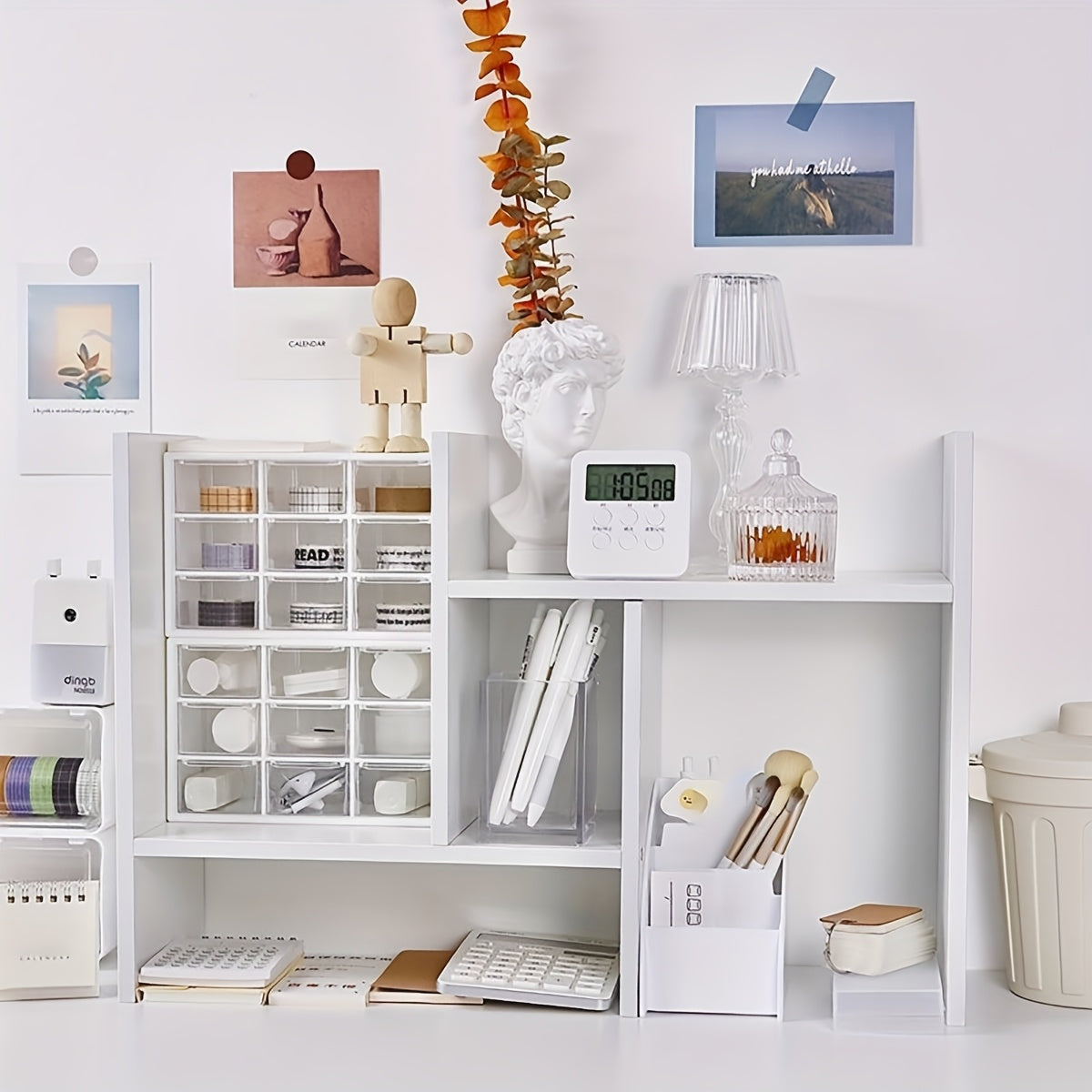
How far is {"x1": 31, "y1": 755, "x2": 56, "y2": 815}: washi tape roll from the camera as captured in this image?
1572 mm

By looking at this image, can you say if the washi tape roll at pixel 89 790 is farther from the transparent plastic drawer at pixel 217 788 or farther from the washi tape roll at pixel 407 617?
the washi tape roll at pixel 407 617

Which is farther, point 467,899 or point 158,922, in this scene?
point 467,899

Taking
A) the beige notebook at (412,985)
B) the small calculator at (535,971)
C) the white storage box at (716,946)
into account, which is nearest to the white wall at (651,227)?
the white storage box at (716,946)

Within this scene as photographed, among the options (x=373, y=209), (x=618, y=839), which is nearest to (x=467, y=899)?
(x=618, y=839)

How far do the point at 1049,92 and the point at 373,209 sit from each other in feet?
2.59

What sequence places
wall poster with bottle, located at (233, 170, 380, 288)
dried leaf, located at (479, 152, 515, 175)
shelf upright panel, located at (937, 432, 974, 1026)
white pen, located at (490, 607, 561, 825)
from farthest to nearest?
wall poster with bottle, located at (233, 170, 380, 288), dried leaf, located at (479, 152, 515, 175), white pen, located at (490, 607, 561, 825), shelf upright panel, located at (937, 432, 974, 1026)

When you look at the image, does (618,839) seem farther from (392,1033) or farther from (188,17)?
(188,17)

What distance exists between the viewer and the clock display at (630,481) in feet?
4.79

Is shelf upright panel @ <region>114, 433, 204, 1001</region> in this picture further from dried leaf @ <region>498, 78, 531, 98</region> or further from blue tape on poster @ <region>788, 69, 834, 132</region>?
blue tape on poster @ <region>788, 69, 834, 132</region>

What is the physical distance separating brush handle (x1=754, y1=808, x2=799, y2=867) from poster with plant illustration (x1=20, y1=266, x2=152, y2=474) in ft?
2.89

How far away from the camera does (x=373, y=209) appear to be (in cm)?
172

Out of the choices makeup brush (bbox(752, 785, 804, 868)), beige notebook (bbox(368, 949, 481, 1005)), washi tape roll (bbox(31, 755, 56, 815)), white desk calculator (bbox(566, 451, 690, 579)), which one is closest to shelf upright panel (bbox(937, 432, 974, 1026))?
makeup brush (bbox(752, 785, 804, 868))

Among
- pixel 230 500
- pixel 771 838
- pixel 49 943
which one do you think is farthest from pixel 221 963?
pixel 771 838

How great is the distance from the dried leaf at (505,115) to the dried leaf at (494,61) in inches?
1.5
